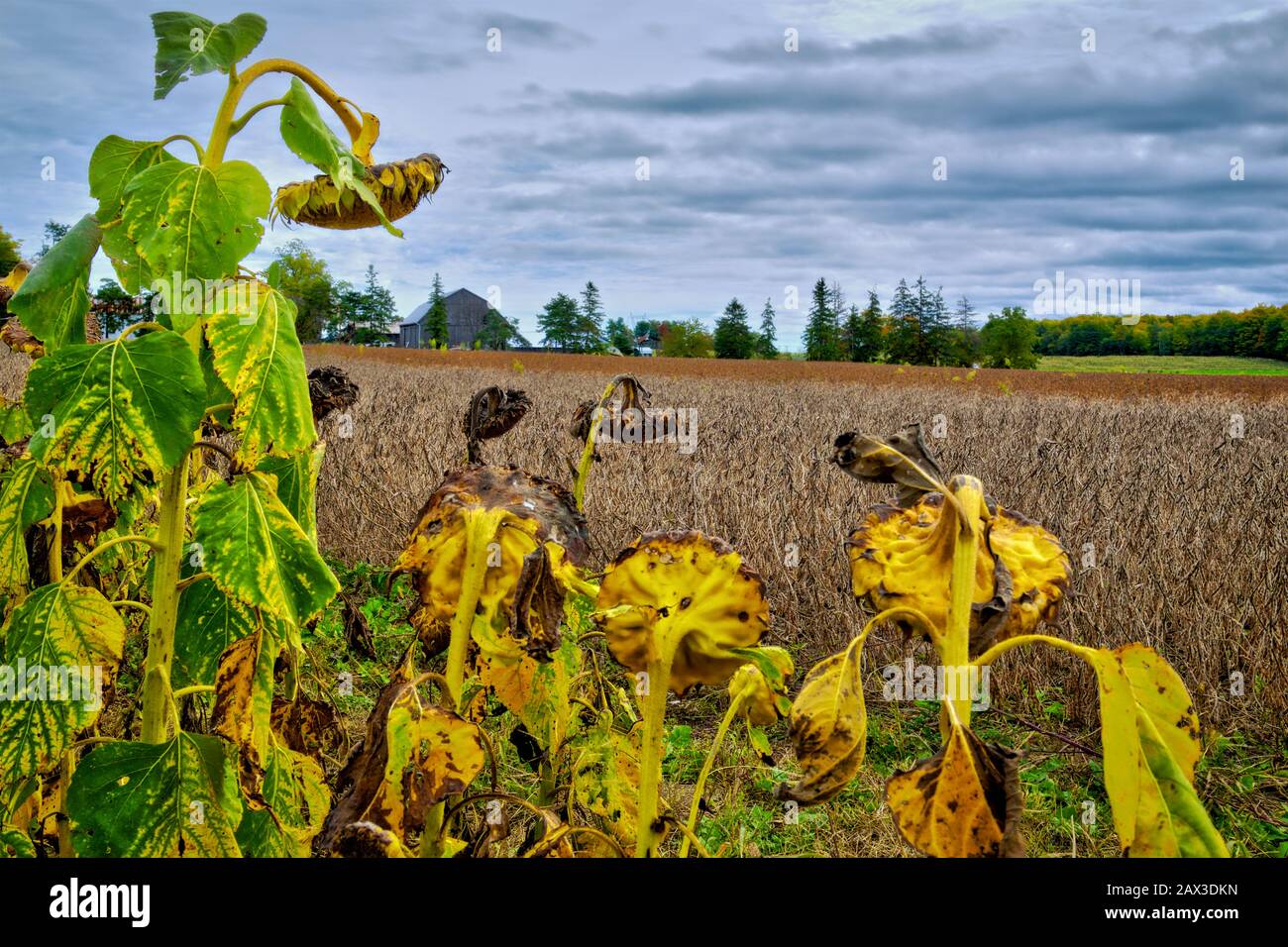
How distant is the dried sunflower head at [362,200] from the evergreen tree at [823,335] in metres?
54.5

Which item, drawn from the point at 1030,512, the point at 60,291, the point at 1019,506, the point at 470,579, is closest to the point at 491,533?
the point at 470,579

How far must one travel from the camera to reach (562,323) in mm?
67188

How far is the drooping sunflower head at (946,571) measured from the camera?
595 millimetres

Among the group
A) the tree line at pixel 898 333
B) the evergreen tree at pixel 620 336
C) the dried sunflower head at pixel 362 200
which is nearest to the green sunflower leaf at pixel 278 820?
the dried sunflower head at pixel 362 200

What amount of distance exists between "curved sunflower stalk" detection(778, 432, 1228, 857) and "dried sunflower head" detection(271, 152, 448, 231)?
54cm

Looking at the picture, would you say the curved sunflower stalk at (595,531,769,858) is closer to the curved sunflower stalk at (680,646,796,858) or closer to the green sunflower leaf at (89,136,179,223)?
the curved sunflower stalk at (680,646,796,858)

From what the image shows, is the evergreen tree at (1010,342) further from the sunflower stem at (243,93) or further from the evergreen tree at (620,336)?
the sunflower stem at (243,93)

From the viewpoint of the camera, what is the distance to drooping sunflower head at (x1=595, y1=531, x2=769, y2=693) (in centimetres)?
63

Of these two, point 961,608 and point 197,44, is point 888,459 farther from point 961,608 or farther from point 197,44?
point 197,44

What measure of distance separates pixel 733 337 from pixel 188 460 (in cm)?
5552

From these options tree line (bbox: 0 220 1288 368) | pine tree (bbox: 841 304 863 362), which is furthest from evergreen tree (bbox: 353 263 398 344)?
pine tree (bbox: 841 304 863 362)

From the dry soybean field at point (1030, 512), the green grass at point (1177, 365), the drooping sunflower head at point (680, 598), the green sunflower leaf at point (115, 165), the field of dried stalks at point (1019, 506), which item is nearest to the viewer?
the drooping sunflower head at point (680, 598)

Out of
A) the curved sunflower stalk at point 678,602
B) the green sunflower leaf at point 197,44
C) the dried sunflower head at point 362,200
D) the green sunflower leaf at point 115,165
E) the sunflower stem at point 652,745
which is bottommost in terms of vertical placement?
the sunflower stem at point 652,745
